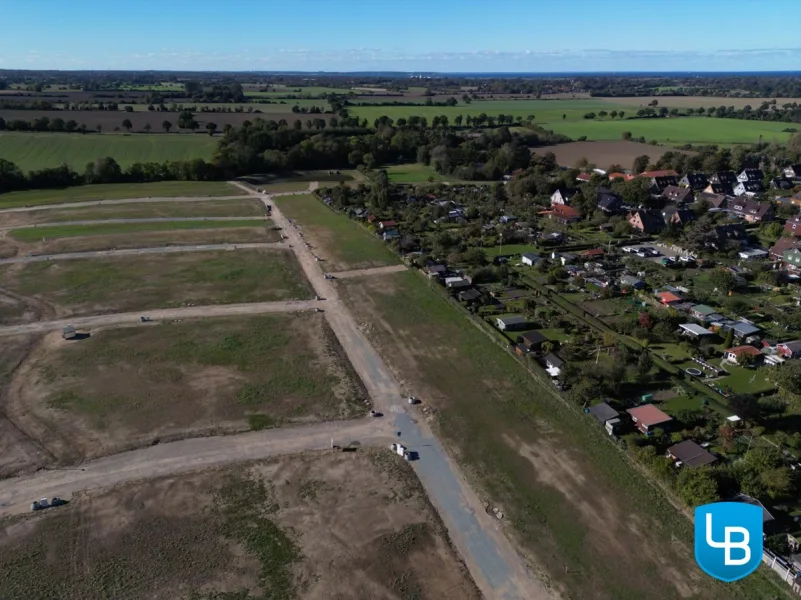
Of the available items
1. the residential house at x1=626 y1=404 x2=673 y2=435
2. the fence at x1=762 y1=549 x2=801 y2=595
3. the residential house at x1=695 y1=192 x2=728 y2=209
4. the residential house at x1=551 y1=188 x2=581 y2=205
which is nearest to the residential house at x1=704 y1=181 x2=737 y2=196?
the residential house at x1=695 y1=192 x2=728 y2=209

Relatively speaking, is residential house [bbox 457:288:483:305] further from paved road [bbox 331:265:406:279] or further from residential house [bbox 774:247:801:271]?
residential house [bbox 774:247:801:271]

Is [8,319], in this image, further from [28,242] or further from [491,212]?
[491,212]

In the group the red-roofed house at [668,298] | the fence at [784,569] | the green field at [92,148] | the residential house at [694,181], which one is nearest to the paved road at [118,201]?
the green field at [92,148]

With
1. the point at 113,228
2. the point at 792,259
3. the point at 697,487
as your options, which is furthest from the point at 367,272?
the point at 792,259

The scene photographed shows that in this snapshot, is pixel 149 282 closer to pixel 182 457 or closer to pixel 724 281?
pixel 182 457

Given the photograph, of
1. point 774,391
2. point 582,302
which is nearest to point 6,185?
point 582,302

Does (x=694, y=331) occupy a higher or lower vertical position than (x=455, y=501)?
higher
